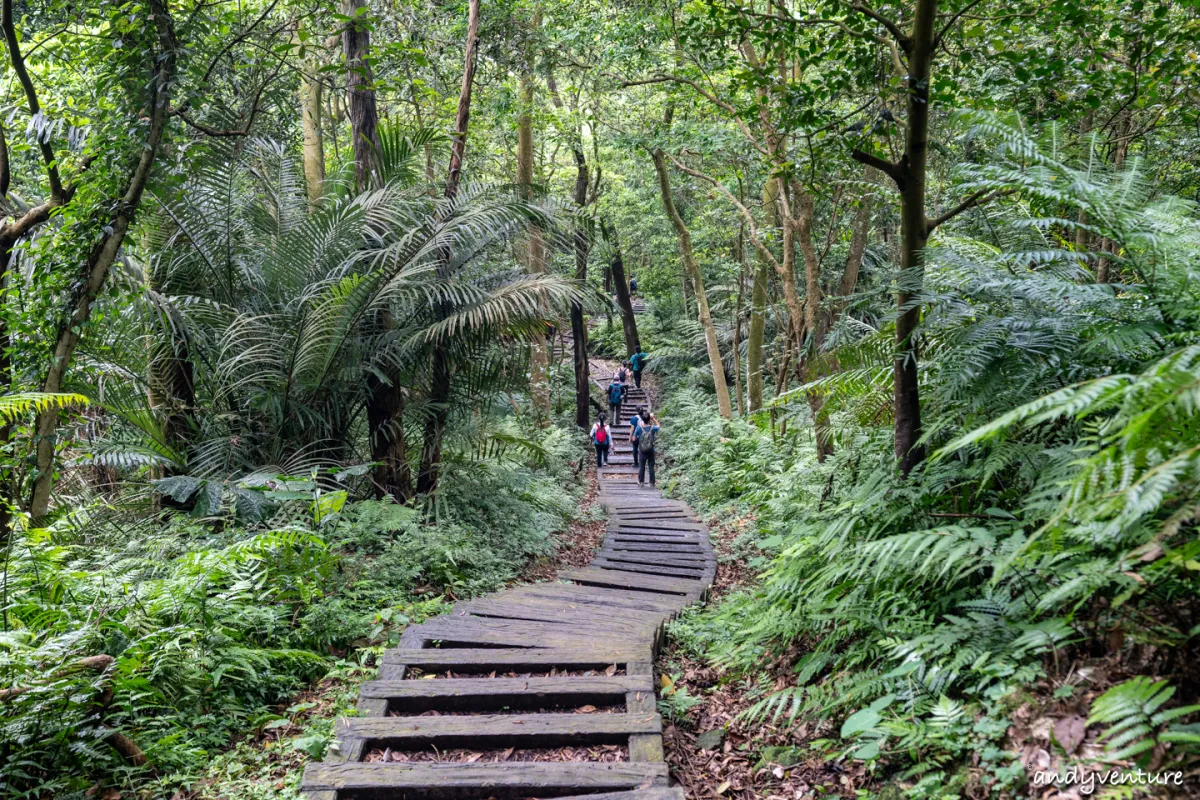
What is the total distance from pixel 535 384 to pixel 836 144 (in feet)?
35.2

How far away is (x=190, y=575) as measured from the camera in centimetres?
413

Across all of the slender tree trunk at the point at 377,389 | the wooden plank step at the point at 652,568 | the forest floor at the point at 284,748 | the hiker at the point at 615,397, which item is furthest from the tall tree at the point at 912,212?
the hiker at the point at 615,397

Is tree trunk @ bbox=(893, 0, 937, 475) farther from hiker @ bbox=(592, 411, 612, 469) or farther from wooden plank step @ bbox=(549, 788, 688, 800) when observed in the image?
hiker @ bbox=(592, 411, 612, 469)

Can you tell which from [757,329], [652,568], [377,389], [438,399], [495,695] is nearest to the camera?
[495,695]

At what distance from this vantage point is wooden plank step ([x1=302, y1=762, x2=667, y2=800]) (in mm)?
2885

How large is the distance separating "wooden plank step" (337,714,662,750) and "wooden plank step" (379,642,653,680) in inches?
27.2

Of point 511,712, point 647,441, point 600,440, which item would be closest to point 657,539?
point 647,441

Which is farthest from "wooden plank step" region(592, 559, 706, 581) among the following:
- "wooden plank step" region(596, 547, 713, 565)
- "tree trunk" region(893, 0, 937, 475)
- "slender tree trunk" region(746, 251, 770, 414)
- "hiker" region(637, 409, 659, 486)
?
"hiker" region(637, 409, 659, 486)

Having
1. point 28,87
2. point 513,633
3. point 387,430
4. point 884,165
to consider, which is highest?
point 28,87

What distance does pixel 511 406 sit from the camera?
8656 mm

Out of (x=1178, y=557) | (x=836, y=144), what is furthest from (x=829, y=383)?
(x=1178, y=557)

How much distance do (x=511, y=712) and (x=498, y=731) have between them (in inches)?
13.2

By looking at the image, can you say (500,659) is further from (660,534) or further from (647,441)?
(647,441)

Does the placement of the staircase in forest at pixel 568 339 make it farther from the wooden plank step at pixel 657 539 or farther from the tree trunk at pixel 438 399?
the tree trunk at pixel 438 399
